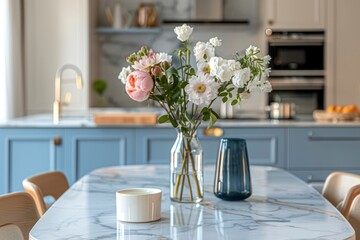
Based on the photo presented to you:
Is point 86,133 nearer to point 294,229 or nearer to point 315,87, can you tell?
point 294,229

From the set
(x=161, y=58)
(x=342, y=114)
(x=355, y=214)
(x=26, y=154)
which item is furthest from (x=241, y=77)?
(x=342, y=114)

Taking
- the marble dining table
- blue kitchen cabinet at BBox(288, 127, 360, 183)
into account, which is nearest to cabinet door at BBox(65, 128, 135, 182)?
blue kitchen cabinet at BBox(288, 127, 360, 183)

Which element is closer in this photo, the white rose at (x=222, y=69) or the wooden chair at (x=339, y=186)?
the white rose at (x=222, y=69)

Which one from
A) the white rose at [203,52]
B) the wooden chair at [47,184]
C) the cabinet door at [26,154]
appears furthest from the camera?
the cabinet door at [26,154]

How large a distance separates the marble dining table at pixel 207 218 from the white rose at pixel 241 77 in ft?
1.18

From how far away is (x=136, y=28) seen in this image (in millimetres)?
6094

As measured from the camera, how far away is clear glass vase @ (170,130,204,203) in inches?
73.1

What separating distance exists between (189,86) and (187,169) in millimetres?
279

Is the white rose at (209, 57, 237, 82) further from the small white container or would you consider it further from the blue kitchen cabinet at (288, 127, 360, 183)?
the blue kitchen cabinet at (288, 127, 360, 183)

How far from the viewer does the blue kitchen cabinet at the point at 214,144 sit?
3.71 meters

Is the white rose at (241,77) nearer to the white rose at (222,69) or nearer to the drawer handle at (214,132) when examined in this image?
the white rose at (222,69)

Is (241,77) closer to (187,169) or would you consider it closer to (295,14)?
(187,169)

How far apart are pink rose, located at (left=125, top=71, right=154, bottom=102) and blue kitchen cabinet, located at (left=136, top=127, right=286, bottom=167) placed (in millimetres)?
1980

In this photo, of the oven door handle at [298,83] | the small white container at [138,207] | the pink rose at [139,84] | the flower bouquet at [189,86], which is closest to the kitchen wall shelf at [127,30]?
the oven door handle at [298,83]
